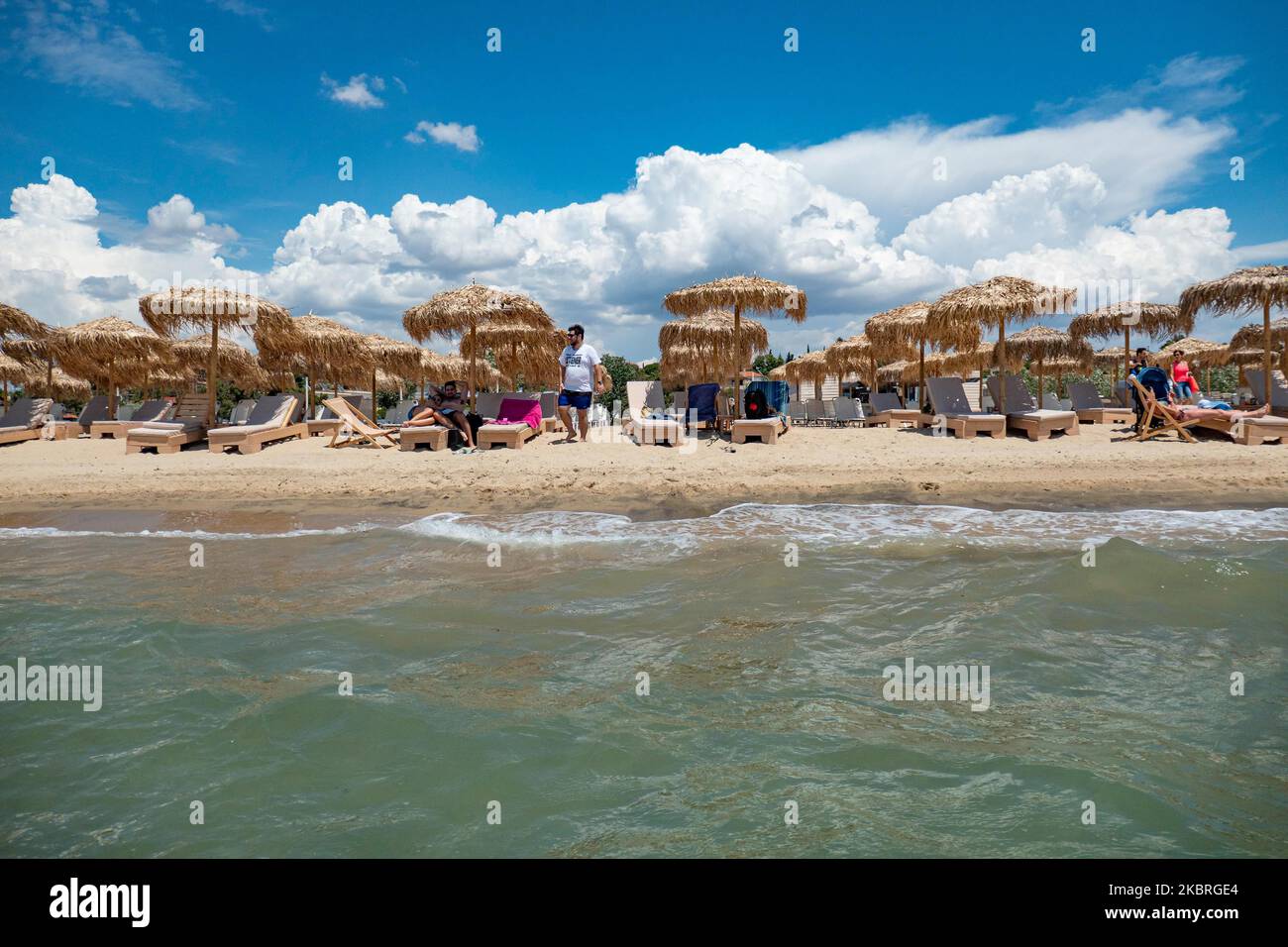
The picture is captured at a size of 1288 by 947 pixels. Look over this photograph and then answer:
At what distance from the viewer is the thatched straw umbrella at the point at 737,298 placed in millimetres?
11984

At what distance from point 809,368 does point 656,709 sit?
951 inches

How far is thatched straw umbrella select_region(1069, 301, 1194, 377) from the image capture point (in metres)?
15.1

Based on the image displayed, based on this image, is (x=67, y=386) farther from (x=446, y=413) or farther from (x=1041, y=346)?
(x=1041, y=346)

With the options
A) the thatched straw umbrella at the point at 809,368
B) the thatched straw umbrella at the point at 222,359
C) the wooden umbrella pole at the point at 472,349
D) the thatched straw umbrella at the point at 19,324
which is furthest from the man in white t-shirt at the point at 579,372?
the thatched straw umbrella at the point at 809,368

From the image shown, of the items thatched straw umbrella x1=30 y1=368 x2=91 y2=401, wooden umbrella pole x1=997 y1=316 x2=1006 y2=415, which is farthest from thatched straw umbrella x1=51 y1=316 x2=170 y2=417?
wooden umbrella pole x1=997 y1=316 x2=1006 y2=415

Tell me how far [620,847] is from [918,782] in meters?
1.04

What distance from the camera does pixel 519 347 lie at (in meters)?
14.6

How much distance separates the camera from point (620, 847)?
207 cm

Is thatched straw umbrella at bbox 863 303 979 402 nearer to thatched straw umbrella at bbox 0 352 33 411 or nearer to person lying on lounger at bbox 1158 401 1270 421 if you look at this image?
person lying on lounger at bbox 1158 401 1270 421

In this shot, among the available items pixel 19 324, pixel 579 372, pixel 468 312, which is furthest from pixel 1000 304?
pixel 19 324

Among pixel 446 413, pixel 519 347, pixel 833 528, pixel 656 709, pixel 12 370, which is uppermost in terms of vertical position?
pixel 12 370

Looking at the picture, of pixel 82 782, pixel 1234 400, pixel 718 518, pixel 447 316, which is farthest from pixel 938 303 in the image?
pixel 1234 400

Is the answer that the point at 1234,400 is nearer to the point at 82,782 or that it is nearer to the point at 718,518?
the point at 718,518

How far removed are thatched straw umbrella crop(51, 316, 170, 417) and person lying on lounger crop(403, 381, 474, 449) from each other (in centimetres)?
807
